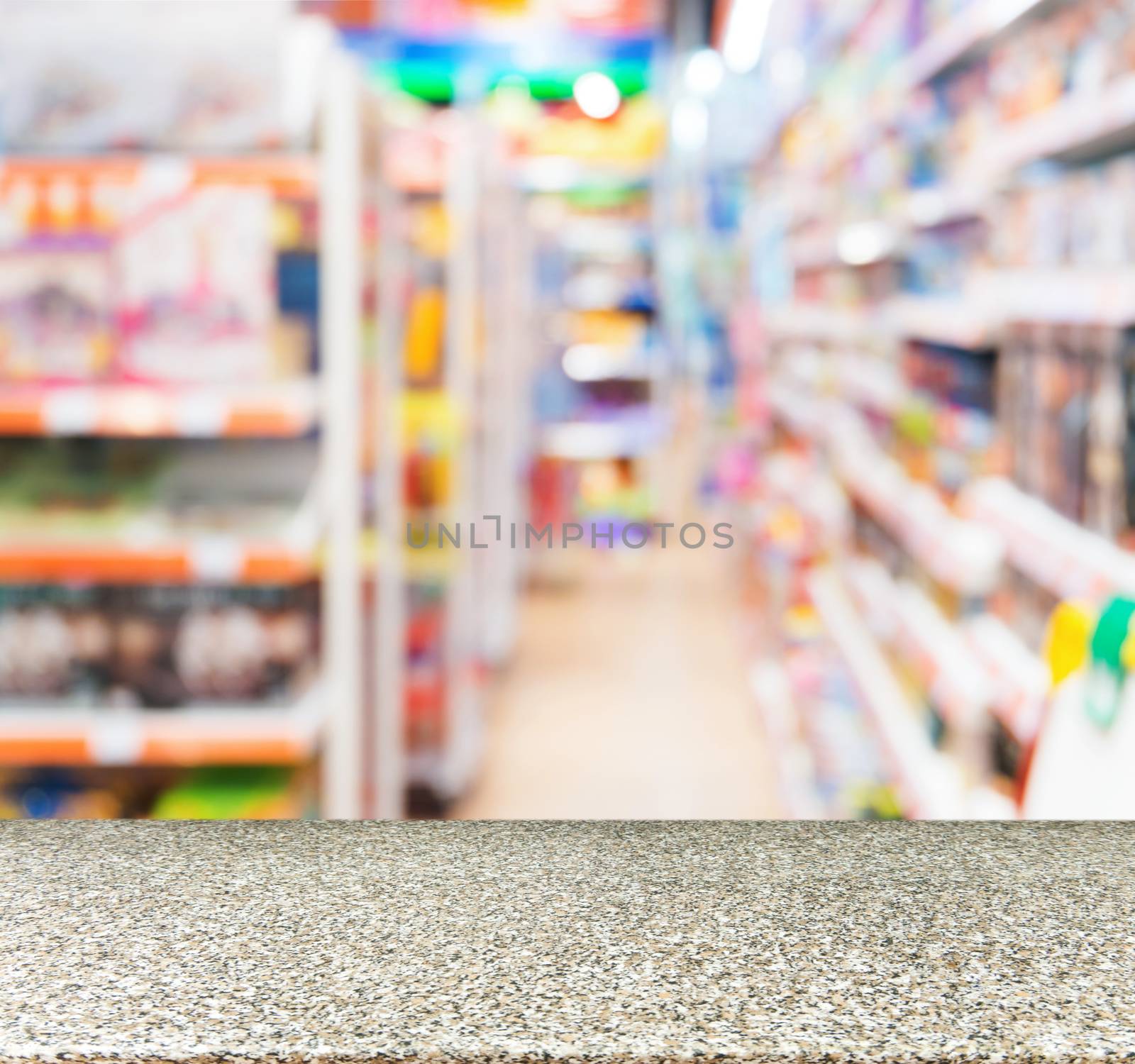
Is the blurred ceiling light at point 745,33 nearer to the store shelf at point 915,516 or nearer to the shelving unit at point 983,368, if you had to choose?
the shelving unit at point 983,368

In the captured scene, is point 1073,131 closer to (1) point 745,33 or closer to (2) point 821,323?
(2) point 821,323

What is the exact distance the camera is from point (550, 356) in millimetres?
8070

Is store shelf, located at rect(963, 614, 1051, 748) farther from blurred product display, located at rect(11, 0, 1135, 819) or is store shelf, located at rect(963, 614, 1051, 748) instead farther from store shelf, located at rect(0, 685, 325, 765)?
store shelf, located at rect(0, 685, 325, 765)

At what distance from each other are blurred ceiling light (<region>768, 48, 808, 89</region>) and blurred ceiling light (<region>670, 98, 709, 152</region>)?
300cm

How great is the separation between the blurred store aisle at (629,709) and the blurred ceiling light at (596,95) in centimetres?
327

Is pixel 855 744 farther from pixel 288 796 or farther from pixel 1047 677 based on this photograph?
pixel 1047 677

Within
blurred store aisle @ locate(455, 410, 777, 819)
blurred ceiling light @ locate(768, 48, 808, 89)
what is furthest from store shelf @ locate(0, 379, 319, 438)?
blurred ceiling light @ locate(768, 48, 808, 89)

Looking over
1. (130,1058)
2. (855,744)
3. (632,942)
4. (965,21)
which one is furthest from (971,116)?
(130,1058)

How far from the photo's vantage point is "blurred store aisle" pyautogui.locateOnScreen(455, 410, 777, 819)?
13.4ft

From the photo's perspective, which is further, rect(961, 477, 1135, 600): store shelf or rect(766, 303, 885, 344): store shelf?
rect(766, 303, 885, 344): store shelf

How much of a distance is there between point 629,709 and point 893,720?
86.5 inches

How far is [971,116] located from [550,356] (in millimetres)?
5371

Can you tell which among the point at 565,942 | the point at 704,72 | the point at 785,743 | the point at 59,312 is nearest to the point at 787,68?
the point at 785,743

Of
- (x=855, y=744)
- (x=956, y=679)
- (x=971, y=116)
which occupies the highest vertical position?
(x=971, y=116)
